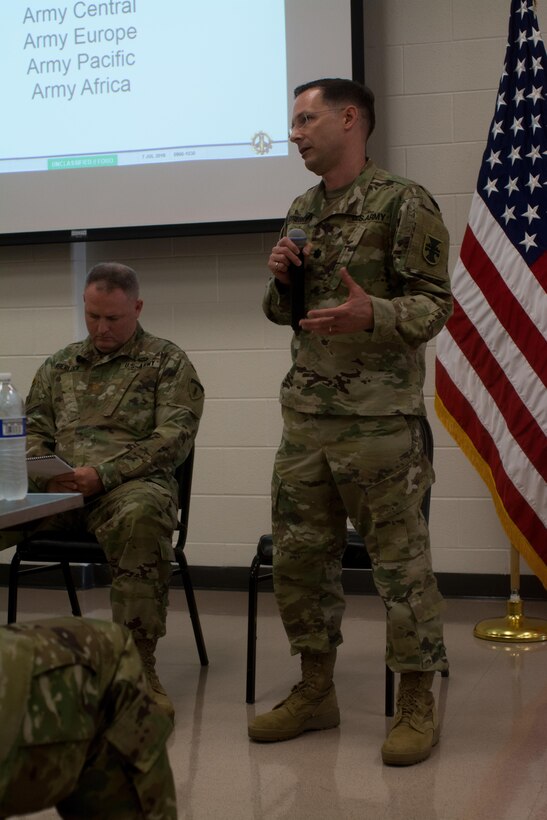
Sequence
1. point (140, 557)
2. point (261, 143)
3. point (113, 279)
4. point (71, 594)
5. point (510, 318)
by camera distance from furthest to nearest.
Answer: point (261, 143)
point (510, 318)
point (71, 594)
point (113, 279)
point (140, 557)

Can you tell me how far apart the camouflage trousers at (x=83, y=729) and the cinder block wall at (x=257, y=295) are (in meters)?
3.24

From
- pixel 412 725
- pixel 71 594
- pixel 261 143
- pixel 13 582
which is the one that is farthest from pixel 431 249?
pixel 261 143

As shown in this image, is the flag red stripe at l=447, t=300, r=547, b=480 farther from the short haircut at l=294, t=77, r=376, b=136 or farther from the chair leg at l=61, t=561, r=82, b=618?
the chair leg at l=61, t=561, r=82, b=618

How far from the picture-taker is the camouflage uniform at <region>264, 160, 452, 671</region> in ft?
8.36

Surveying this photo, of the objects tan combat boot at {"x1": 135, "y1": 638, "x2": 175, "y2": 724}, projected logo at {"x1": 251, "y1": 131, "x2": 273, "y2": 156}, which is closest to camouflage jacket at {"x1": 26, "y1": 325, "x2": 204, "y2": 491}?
tan combat boot at {"x1": 135, "y1": 638, "x2": 175, "y2": 724}

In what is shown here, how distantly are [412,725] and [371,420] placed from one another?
76 centimetres

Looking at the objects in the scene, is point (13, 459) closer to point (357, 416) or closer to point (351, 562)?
point (357, 416)

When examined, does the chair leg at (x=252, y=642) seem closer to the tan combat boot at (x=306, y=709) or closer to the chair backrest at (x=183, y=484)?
the tan combat boot at (x=306, y=709)

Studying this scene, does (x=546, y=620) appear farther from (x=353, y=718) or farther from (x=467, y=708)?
(x=353, y=718)

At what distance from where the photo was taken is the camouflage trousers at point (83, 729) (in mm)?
1093

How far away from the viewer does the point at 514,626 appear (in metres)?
3.74

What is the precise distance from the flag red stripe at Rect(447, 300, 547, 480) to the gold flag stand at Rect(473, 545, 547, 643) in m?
0.37

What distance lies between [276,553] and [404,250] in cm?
84

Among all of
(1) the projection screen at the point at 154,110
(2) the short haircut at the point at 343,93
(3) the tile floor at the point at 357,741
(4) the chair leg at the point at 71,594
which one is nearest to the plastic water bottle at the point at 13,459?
(3) the tile floor at the point at 357,741
